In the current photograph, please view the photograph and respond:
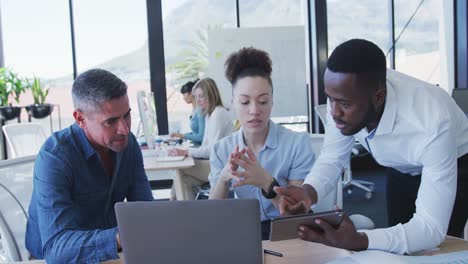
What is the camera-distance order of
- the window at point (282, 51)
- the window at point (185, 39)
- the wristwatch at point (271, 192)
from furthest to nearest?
1. the window at point (185, 39)
2. the window at point (282, 51)
3. the wristwatch at point (271, 192)

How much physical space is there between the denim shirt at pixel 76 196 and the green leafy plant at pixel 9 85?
4564mm

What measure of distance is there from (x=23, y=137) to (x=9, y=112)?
1.56 m

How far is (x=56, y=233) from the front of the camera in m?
1.29

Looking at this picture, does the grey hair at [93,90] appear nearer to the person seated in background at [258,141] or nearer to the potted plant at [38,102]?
the person seated in background at [258,141]

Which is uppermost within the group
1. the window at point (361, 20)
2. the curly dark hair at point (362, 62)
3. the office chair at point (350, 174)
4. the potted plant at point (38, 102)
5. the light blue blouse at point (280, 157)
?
the window at point (361, 20)

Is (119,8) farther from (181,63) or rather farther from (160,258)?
(160,258)

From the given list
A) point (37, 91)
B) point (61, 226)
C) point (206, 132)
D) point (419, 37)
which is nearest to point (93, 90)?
point (61, 226)

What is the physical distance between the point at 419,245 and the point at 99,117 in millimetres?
1039

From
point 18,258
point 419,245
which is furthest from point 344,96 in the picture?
point 18,258

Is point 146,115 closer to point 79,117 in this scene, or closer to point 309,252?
point 79,117

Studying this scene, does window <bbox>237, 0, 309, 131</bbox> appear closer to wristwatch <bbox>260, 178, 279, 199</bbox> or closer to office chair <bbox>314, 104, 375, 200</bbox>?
office chair <bbox>314, 104, 375, 200</bbox>

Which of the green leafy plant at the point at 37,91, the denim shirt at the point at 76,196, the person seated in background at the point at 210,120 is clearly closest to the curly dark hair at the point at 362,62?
the denim shirt at the point at 76,196

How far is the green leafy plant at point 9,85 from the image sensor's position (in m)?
5.58

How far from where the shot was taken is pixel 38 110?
18.7 ft
